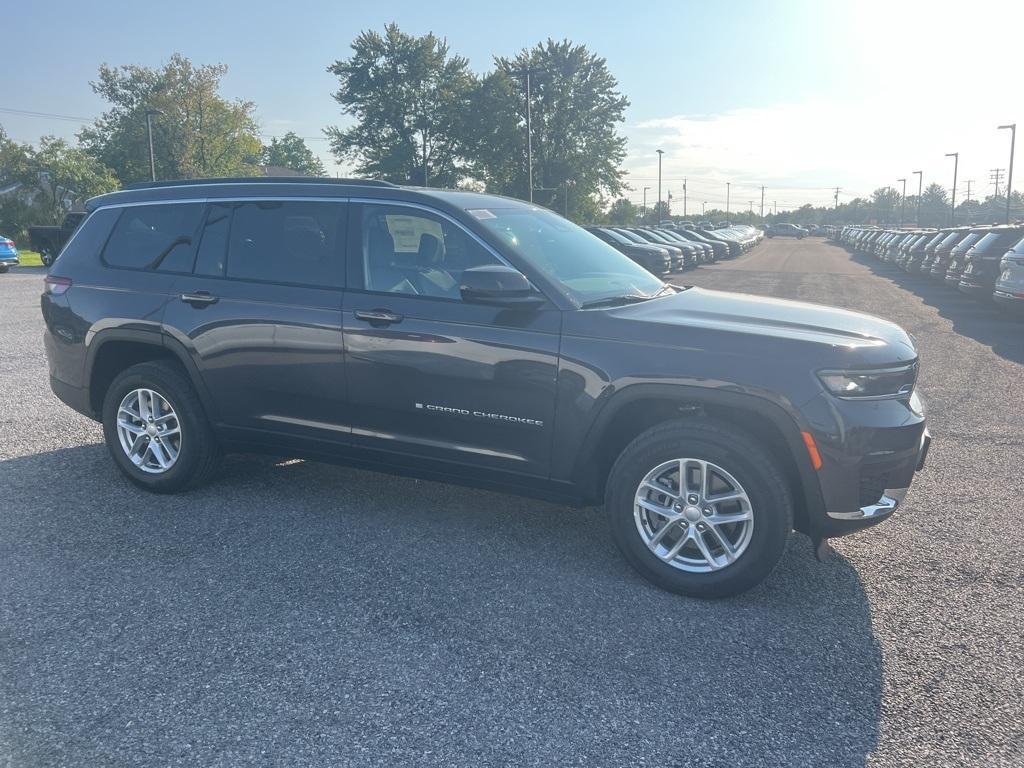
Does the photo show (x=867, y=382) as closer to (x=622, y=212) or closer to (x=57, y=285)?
(x=57, y=285)

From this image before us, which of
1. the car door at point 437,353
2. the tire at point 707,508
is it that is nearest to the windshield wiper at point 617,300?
the car door at point 437,353

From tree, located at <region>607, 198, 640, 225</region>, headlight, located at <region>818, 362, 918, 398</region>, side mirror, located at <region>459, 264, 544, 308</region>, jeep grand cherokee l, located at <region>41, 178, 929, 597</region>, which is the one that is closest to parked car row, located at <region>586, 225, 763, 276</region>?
jeep grand cherokee l, located at <region>41, 178, 929, 597</region>

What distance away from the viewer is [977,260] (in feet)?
51.5

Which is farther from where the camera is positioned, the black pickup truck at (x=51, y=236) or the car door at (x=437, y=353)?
the black pickup truck at (x=51, y=236)

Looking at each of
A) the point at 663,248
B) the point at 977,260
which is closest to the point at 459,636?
the point at 977,260

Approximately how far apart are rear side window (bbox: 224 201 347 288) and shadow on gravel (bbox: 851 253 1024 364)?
9007 millimetres

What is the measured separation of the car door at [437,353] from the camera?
4039 mm

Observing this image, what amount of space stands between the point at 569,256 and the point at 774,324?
1237 millimetres

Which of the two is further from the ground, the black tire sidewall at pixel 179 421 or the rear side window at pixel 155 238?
the rear side window at pixel 155 238

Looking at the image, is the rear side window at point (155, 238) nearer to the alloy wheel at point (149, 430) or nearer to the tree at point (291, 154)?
the alloy wheel at point (149, 430)

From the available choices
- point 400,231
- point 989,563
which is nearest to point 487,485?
point 400,231

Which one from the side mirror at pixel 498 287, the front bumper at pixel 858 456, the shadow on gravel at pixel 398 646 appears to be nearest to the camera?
the shadow on gravel at pixel 398 646

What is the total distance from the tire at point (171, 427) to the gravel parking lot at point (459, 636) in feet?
0.52

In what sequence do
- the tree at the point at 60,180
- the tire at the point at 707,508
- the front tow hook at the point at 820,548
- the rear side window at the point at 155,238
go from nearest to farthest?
the tire at the point at 707,508 < the front tow hook at the point at 820,548 < the rear side window at the point at 155,238 < the tree at the point at 60,180
